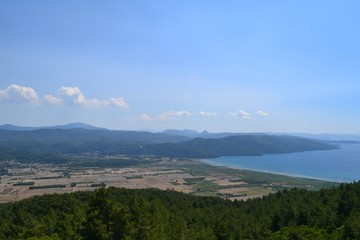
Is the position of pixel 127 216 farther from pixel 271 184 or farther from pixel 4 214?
pixel 271 184

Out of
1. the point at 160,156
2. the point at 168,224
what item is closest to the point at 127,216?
the point at 168,224

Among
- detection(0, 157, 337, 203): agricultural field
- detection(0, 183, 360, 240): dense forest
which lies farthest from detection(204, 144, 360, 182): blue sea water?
detection(0, 183, 360, 240): dense forest

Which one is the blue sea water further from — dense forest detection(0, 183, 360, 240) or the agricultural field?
dense forest detection(0, 183, 360, 240)

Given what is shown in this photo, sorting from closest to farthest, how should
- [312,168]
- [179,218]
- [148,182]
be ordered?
[179,218], [148,182], [312,168]

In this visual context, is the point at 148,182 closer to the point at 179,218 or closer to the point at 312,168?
the point at 179,218

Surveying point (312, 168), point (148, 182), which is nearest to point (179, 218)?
point (148, 182)

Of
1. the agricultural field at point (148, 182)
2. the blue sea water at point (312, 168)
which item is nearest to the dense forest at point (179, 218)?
the agricultural field at point (148, 182)

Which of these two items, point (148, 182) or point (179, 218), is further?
point (148, 182)

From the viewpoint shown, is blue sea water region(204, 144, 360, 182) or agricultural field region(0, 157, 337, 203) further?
blue sea water region(204, 144, 360, 182)

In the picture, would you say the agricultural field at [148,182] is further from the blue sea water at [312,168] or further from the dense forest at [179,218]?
the dense forest at [179,218]
